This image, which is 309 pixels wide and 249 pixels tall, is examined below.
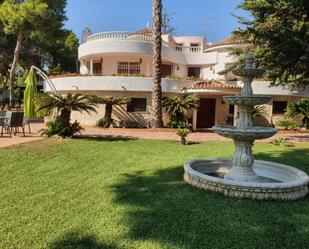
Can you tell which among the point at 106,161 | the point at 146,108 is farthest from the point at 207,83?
the point at 106,161

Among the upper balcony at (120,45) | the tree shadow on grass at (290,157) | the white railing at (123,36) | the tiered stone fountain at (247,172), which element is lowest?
the tree shadow on grass at (290,157)

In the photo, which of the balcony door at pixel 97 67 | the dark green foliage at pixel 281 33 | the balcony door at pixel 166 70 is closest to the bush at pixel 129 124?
the balcony door at pixel 97 67

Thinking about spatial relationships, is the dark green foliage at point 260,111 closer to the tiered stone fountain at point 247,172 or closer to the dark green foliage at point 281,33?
the dark green foliage at point 281,33

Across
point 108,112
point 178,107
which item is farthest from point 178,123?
point 108,112

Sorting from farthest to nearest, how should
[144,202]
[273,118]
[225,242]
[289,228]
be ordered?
1. [273,118]
2. [144,202]
3. [289,228]
4. [225,242]

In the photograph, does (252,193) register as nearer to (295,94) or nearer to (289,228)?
(289,228)

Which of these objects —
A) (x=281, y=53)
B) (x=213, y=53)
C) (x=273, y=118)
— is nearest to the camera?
(x=281, y=53)

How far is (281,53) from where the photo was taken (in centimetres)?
1535

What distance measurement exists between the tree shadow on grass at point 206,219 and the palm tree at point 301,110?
57.7 ft

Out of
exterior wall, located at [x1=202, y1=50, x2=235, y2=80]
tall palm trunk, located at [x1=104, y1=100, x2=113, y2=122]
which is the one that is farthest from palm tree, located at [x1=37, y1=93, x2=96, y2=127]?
exterior wall, located at [x1=202, y1=50, x2=235, y2=80]

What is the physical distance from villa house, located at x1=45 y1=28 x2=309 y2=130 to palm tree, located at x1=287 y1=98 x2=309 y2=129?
36.3 inches

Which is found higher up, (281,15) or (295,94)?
(281,15)

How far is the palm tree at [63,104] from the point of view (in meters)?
14.2

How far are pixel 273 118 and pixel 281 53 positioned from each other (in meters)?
9.53
